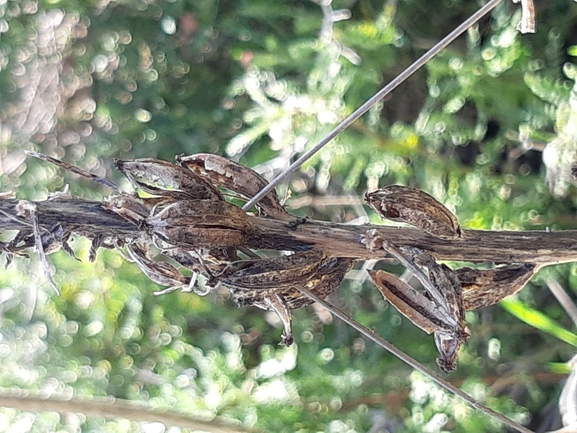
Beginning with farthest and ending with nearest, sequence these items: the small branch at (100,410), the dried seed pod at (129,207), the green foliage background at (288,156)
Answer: the green foliage background at (288,156) → the small branch at (100,410) → the dried seed pod at (129,207)

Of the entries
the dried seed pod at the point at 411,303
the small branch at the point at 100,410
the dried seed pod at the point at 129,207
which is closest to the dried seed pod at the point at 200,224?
the dried seed pod at the point at 129,207

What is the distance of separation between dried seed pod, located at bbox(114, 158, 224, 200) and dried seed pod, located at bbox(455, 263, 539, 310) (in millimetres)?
193

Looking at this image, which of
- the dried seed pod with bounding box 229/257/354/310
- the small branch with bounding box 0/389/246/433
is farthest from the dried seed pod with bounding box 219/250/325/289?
the small branch with bounding box 0/389/246/433

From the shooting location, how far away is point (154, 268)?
44cm

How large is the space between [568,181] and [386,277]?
0.55 metres

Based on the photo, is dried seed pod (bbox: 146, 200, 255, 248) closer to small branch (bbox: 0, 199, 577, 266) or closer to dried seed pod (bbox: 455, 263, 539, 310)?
small branch (bbox: 0, 199, 577, 266)

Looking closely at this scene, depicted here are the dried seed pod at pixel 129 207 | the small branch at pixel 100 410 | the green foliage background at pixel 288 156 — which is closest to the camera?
the dried seed pod at pixel 129 207

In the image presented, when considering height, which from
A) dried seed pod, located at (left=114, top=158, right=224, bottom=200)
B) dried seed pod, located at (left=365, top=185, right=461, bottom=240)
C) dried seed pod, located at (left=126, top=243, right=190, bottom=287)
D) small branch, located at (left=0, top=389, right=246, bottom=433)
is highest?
dried seed pod, located at (left=365, top=185, right=461, bottom=240)

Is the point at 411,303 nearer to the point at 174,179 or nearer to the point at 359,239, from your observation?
the point at 359,239

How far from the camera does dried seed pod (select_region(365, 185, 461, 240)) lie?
0.44 metres

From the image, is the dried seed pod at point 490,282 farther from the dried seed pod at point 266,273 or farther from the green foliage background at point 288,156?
the green foliage background at point 288,156

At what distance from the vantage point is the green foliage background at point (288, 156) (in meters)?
1.01

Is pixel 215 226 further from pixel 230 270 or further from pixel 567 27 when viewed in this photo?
pixel 567 27

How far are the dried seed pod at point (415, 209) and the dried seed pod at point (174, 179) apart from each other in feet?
0.38
